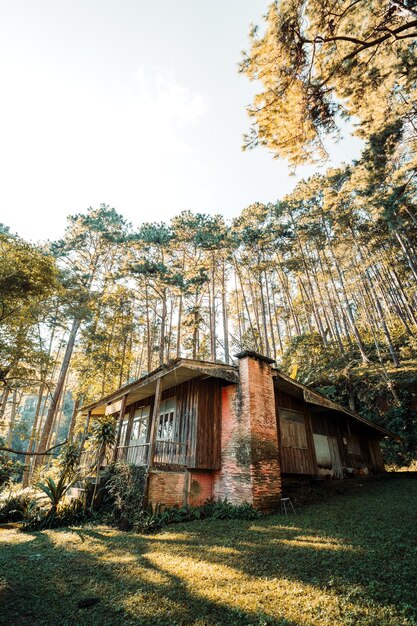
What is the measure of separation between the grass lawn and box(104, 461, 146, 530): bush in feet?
2.31

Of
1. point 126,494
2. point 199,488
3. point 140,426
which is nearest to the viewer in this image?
point 126,494

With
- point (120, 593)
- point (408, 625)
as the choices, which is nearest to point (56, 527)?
point (120, 593)

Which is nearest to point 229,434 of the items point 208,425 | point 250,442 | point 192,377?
point 208,425

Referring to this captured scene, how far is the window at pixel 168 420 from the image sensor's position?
11.4 metres

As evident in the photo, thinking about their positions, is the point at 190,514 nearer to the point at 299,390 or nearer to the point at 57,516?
the point at 57,516

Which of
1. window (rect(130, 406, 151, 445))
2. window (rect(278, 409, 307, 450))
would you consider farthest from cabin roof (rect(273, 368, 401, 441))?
window (rect(130, 406, 151, 445))

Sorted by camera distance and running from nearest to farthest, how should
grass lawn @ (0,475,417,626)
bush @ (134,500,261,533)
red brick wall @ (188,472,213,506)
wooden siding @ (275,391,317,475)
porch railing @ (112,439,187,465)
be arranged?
grass lawn @ (0,475,417,626) → bush @ (134,500,261,533) → red brick wall @ (188,472,213,506) → porch railing @ (112,439,187,465) → wooden siding @ (275,391,317,475)

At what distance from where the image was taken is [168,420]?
11953 millimetres

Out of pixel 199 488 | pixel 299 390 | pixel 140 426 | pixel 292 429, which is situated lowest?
pixel 199 488

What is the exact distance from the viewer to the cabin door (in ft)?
43.7

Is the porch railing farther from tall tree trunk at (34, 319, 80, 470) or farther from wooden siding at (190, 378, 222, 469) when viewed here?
tall tree trunk at (34, 319, 80, 470)

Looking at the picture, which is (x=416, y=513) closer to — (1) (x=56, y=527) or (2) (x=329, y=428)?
(2) (x=329, y=428)

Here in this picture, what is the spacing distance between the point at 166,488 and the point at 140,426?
234 inches

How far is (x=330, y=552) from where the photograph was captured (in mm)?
4918
